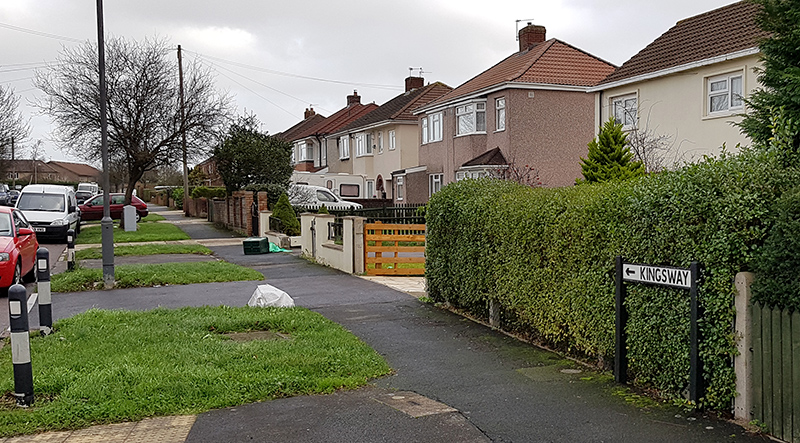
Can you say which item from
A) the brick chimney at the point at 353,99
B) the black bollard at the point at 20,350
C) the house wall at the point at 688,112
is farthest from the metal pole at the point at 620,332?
the brick chimney at the point at 353,99

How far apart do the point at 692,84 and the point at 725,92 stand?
129 cm

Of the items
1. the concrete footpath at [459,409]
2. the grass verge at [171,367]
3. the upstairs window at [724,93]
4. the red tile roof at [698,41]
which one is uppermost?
the red tile roof at [698,41]

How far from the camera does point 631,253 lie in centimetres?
642

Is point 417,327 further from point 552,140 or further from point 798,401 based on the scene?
point 552,140

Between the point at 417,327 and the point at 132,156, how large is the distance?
26647 mm

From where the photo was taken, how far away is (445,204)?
35.9 ft

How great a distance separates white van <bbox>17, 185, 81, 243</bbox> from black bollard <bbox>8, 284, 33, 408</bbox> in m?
20.6

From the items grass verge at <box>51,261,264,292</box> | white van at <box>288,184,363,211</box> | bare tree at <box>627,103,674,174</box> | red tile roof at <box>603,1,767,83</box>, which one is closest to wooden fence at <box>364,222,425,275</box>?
grass verge at <box>51,261,264,292</box>

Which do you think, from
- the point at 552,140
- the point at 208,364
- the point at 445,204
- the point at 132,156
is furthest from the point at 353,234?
the point at 132,156

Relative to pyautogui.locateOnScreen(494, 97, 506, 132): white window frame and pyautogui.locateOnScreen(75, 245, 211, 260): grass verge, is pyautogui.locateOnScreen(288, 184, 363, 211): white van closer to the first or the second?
pyautogui.locateOnScreen(494, 97, 506, 132): white window frame

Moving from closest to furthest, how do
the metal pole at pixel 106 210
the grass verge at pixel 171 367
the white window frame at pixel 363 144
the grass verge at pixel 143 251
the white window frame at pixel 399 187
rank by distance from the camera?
the grass verge at pixel 171 367 → the metal pole at pixel 106 210 → the grass verge at pixel 143 251 → the white window frame at pixel 399 187 → the white window frame at pixel 363 144

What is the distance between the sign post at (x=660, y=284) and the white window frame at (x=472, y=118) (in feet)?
Result: 83.6

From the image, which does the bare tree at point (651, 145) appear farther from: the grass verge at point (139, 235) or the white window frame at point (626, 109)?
the grass verge at point (139, 235)

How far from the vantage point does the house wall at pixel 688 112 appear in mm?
19844
